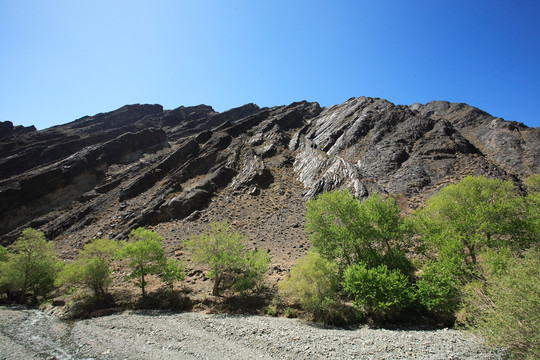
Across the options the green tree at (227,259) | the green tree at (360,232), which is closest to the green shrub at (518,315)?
the green tree at (360,232)

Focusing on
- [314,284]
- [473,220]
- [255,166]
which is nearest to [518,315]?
[473,220]

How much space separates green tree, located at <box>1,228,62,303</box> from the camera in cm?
2528

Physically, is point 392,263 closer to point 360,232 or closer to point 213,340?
point 360,232

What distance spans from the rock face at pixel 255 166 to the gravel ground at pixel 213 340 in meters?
16.9

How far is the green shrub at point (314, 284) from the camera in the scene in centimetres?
1836

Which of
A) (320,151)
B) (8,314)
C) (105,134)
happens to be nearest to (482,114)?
(320,151)

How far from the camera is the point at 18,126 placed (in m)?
92.5

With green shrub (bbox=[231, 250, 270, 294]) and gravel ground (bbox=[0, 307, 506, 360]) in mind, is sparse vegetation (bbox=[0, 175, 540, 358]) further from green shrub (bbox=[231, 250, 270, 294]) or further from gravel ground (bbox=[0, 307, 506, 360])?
gravel ground (bbox=[0, 307, 506, 360])

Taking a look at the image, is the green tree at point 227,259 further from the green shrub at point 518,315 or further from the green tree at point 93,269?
the green shrub at point 518,315

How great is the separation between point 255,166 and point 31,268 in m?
36.6

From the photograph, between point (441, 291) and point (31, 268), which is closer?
point (441, 291)

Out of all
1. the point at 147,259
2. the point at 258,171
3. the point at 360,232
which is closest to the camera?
the point at 360,232

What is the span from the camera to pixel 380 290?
1688 centimetres

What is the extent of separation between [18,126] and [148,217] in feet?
313
